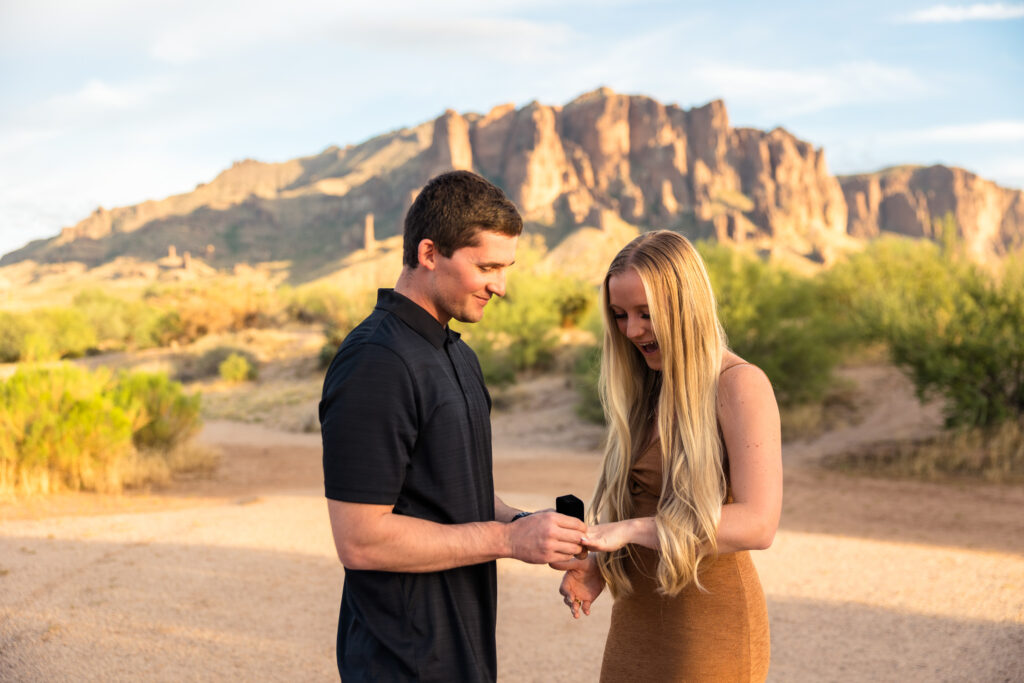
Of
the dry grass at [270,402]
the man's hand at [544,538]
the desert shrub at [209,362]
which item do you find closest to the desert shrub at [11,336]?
the desert shrub at [209,362]

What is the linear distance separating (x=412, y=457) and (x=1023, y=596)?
22.4 feet

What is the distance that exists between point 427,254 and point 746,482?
1.07m

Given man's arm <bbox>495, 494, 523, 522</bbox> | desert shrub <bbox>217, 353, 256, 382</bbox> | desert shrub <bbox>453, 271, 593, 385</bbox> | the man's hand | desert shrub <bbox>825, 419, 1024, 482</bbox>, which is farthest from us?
desert shrub <bbox>217, 353, 256, 382</bbox>

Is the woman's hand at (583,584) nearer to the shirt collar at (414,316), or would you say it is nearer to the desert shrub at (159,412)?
the shirt collar at (414,316)

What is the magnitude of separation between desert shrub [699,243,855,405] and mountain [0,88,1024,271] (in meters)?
85.3

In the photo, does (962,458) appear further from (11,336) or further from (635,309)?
(11,336)

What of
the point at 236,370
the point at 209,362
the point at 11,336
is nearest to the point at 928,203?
the point at 209,362

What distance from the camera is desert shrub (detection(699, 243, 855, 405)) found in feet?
58.7

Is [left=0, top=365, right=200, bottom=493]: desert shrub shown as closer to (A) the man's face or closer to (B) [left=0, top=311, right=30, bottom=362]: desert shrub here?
(A) the man's face

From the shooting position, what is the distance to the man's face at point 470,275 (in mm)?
2131

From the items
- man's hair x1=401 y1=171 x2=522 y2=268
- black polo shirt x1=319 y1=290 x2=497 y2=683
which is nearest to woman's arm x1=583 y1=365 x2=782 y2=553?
black polo shirt x1=319 y1=290 x2=497 y2=683

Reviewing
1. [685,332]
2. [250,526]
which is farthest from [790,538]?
[685,332]

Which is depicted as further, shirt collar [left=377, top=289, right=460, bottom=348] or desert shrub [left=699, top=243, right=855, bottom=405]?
desert shrub [left=699, top=243, right=855, bottom=405]

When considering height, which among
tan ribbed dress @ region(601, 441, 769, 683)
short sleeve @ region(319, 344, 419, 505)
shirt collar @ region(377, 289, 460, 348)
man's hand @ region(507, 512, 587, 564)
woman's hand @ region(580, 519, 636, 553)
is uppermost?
shirt collar @ region(377, 289, 460, 348)
